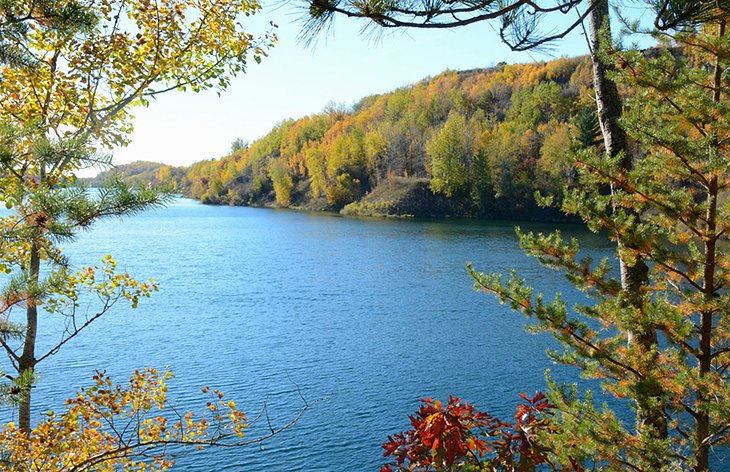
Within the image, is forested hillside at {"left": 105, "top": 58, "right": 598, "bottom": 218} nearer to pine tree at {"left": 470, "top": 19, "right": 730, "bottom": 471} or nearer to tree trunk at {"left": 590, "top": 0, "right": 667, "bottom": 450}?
tree trunk at {"left": 590, "top": 0, "right": 667, "bottom": 450}

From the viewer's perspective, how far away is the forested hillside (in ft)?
214

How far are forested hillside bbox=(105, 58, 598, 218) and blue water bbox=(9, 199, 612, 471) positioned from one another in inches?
745

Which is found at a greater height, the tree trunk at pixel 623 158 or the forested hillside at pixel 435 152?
the forested hillside at pixel 435 152

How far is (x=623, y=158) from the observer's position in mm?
6051

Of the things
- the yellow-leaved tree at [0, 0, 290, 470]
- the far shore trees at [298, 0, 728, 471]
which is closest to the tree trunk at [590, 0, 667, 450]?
the far shore trees at [298, 0, 728, 471]

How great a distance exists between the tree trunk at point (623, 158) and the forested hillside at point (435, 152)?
111 feet

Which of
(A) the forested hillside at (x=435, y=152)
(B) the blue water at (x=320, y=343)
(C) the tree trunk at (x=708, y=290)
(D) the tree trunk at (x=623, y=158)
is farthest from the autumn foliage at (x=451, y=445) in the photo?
(A) the forested hillside at (x=435, y=152)

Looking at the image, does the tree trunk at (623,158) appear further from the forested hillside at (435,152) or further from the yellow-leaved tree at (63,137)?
the forested hillside at (435,152)

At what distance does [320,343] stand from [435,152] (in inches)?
→ 2136

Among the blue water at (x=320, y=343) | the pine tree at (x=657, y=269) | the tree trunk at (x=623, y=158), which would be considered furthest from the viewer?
the blue water at (x=320, y=343)

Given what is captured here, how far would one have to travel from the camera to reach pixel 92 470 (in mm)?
7090

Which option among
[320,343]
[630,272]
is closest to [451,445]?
[630,272]

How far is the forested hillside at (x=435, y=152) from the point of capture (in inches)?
2571

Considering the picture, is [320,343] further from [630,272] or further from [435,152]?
[435,152]
